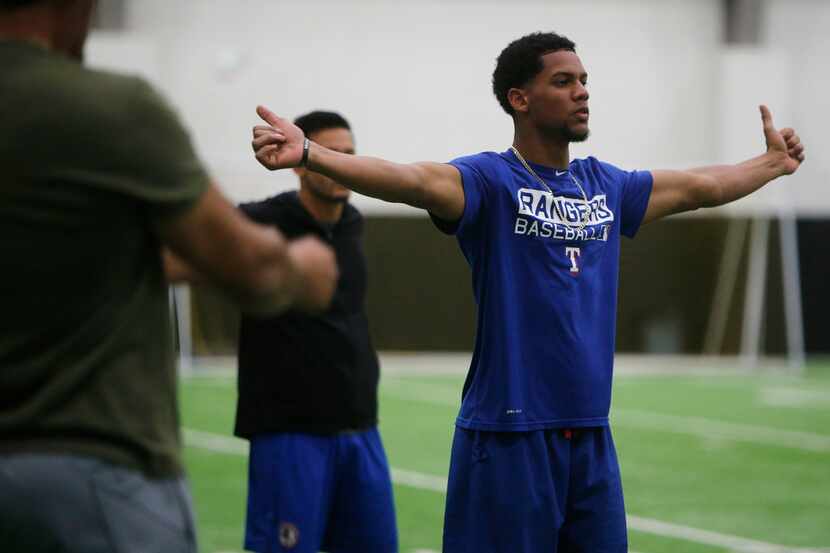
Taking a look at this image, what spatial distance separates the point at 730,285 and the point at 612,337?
17292 mm

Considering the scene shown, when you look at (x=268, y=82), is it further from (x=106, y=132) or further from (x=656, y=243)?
(x=106, y=132)

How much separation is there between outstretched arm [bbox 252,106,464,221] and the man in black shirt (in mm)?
1047

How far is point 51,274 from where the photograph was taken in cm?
236

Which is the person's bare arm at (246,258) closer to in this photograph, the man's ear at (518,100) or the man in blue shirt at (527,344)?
the man in blue shirt at (527,344)

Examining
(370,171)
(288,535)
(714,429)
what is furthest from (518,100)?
(714,429)

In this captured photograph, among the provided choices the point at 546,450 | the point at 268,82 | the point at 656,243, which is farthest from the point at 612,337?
the point at 656,243

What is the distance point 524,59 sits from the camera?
15.7 feet

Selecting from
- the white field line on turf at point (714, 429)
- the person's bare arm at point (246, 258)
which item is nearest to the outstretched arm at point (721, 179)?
the person's bare arm at point (246, 258)

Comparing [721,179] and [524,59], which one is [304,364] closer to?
[524,59]

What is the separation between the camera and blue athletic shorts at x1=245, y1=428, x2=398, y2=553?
5215 millimetres

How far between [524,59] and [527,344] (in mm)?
1043

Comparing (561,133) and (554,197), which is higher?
(561,133)

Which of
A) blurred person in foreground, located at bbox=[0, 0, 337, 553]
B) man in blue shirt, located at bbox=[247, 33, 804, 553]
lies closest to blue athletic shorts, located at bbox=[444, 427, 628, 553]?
man in blue shirt, located at bbox=[247, 33, 804, 553]

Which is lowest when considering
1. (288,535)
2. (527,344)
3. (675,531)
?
(675,531)
